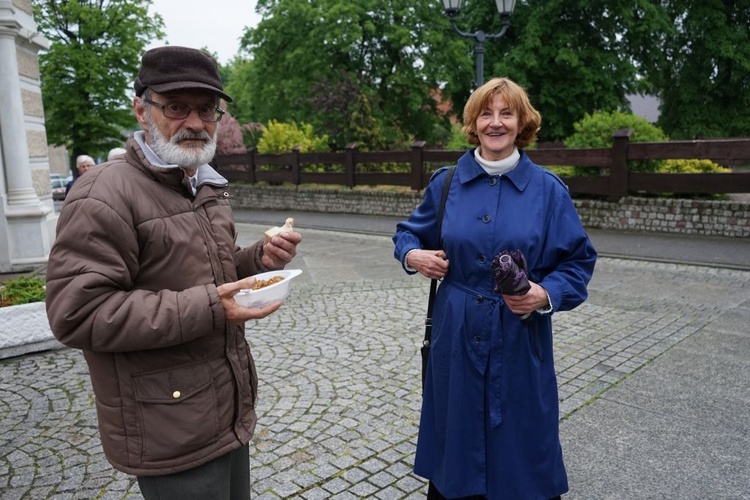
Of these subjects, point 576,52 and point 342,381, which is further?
point 576,52

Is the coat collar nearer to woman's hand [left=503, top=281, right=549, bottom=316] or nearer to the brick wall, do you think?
woman's hand [left=503, top=281, right=549, bottom=316]

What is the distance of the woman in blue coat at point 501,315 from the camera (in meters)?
2.49

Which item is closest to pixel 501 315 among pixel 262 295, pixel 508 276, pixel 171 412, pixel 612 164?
pixel 508 276

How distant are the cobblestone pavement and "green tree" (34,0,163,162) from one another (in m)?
20.8

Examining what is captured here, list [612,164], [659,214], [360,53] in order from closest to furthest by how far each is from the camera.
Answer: [659,214] → [612,164] → [360,53]

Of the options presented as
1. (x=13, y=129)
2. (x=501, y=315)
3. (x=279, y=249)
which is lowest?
(x=501, y=315)

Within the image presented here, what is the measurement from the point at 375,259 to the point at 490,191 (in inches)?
324

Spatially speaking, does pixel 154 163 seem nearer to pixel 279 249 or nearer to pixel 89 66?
pixel 279 249

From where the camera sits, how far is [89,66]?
79.5 feet

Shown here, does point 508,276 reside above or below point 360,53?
below

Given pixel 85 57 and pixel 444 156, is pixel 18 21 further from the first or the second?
pixel 85 57

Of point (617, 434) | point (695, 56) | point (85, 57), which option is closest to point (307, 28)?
point (85, 57)

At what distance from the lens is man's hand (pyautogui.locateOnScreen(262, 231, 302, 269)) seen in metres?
2.21

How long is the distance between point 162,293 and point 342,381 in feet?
10.9
